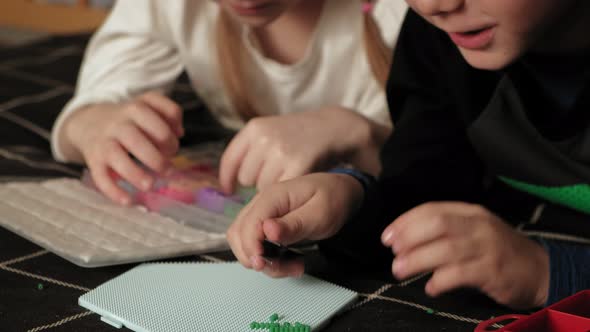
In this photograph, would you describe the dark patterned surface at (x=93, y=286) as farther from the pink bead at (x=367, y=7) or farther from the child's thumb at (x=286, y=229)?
the pink bead at (x=367, y=7)

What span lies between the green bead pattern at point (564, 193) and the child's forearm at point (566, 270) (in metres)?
0.13

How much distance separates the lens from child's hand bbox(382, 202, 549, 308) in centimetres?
46

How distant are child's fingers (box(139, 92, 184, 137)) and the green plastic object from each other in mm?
202

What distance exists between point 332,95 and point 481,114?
0.29m

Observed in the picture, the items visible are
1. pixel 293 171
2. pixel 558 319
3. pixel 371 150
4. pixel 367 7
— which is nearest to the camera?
pixel 558 319

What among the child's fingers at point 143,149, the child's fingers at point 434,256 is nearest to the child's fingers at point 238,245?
the child's fingers at point 434,256

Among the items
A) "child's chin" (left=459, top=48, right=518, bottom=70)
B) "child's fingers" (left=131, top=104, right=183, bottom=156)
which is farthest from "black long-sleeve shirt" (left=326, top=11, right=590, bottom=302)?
"child's fingers" (left=131, top=104, right=183, bottom=156)

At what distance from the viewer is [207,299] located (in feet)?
1.55

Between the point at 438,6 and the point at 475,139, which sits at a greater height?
the point at 438,6

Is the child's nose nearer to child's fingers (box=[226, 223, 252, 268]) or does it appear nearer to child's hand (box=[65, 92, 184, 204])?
child's fingers (box=[226, 223, 252, 268])

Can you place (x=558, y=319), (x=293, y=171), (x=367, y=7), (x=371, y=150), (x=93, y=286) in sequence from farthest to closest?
(x=367, y=7) < (x=371, y=150) < (x=293, y=171) < (x=93, y=286) < (x=558, y=319)

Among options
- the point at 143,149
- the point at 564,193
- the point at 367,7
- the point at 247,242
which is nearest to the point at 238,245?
the point at 247,242

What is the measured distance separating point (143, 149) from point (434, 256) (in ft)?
1.05

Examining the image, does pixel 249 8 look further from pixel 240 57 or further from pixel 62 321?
pixel 62 321
